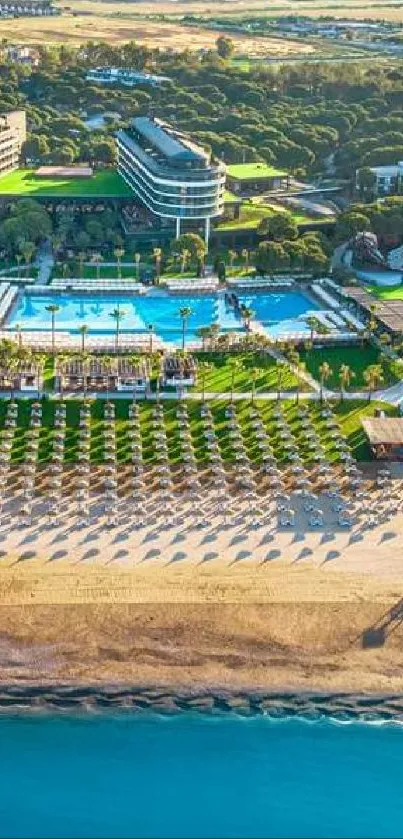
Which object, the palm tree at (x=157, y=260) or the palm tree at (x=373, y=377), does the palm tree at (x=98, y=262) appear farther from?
the palm tree at (x=373, y=377)

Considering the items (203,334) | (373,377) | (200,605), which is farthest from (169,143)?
(200,605)

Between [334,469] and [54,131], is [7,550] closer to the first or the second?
[334,469]

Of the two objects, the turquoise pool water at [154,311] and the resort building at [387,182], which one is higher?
the resort building at [387,182]

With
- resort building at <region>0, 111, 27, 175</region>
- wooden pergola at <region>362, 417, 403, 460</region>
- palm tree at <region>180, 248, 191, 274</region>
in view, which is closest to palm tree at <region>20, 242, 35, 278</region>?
palm tree at <region>180, 248, 191, 274</region>

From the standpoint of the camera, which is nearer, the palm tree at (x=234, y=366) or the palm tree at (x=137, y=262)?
the palm tree at (x=234, y=366)

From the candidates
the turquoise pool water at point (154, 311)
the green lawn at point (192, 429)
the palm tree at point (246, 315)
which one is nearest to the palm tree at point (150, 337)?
the turquoise pool water at point (154, 311)

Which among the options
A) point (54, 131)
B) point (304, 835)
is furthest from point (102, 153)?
point (304, 835)

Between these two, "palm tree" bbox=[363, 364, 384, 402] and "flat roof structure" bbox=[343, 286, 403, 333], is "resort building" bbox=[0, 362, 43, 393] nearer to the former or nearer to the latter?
"palm tree" bbox=[363, 364, 384, 402]

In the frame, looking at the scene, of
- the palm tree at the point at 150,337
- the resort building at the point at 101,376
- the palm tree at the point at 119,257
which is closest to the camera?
the resort building at the point at 101,376
